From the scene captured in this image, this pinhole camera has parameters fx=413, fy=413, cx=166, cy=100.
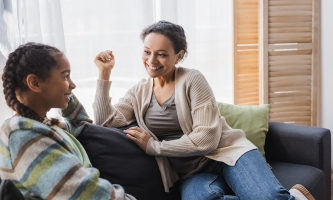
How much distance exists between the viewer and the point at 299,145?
7.16 ft

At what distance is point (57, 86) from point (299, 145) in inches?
55.3

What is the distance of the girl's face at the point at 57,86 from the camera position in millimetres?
1265

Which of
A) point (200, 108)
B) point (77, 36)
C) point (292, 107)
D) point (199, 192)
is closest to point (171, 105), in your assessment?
point (200, 108)

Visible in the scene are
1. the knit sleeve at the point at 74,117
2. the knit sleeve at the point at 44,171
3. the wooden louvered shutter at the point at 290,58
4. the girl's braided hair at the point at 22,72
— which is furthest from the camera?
the wooden louvered shutter at the point at 290,58

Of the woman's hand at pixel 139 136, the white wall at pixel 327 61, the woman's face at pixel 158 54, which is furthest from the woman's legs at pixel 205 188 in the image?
the white wall at pixel 327 61

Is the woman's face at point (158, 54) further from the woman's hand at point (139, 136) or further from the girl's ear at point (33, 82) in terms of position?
the girl's ear at point (33, 82)

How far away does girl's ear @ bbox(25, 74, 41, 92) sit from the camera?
1.22m

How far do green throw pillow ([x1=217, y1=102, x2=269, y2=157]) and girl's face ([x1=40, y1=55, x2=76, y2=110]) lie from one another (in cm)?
117

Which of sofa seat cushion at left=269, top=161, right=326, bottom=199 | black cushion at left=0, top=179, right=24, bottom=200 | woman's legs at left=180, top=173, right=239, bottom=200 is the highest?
black cushion at left=0, top=179, right=24, bottom=200

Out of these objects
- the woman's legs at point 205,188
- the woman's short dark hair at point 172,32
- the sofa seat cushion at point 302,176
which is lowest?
the sofa seat cushion at point 302,176

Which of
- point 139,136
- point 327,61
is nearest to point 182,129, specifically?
point 139,136

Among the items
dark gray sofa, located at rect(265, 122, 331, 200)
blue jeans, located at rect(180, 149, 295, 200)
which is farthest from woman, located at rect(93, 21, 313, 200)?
dark gray sofa, located at rect(265, 122, 331, 200)

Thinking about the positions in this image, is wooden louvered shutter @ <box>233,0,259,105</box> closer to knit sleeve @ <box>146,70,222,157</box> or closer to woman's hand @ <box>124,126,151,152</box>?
knit sleeve @ <box>146,70,222,157</box>

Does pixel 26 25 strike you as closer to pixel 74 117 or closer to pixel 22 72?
pixel 74 117
